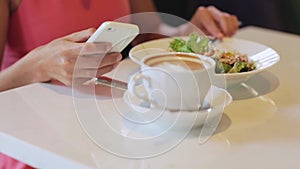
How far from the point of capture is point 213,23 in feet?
4.24

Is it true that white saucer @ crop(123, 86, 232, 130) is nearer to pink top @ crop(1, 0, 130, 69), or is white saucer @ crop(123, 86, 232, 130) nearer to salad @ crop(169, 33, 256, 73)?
salad @ crop(169, 33, 256, 73)

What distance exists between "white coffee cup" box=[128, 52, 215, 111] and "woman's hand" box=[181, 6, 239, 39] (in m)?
0.47

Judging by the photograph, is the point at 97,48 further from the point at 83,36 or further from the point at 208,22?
the point at 208,22

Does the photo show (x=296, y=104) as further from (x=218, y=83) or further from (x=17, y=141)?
(x=17, y=141)

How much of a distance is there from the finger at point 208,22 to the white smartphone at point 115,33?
0.44 metres

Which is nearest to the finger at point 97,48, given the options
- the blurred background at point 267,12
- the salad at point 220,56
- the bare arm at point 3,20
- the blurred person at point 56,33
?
the blurred person at point 56,33

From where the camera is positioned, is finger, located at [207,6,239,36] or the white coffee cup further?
finger, located at [207,6,239,36]

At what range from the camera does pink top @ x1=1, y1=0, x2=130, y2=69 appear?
119 centimetres

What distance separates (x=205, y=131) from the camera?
786 mm

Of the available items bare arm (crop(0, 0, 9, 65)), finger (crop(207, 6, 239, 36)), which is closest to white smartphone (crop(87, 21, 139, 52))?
bare arm (crop(0, 0, 9, 65))

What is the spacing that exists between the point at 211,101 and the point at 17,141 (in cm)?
30

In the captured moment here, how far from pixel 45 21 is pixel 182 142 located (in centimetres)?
58

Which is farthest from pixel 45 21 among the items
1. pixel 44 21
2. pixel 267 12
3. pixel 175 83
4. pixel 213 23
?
pixel 267 12

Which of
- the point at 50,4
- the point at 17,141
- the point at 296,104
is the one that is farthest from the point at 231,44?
the point at 17,141
